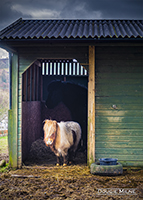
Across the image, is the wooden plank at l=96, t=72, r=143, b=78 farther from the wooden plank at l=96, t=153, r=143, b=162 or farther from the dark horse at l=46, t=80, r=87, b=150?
the dark horse at l=46, t=80, r=87, b=150

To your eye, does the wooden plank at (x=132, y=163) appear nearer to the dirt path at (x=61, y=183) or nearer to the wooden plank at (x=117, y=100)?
the dirt path at (x=61, y=183)

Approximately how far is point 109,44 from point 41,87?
4.99m

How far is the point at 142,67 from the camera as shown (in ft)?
21.2

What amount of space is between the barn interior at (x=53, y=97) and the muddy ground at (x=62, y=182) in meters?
1.76

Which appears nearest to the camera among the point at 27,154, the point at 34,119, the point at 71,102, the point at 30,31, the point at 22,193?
the point at 22,193

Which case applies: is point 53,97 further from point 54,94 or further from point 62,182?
point 62,182

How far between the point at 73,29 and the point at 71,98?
4.14 metres

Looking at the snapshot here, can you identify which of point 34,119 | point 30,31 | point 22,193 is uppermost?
point 30,31

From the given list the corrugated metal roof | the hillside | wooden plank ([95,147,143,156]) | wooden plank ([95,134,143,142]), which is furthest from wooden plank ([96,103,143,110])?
the hillside

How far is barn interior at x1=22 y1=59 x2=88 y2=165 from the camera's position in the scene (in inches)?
337

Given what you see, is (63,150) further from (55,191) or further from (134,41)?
(134,41)

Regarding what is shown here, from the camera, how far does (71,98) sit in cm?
1025

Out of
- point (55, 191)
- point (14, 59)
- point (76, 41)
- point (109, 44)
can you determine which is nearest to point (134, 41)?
point (109, 44)

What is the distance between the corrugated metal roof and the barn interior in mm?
1791
